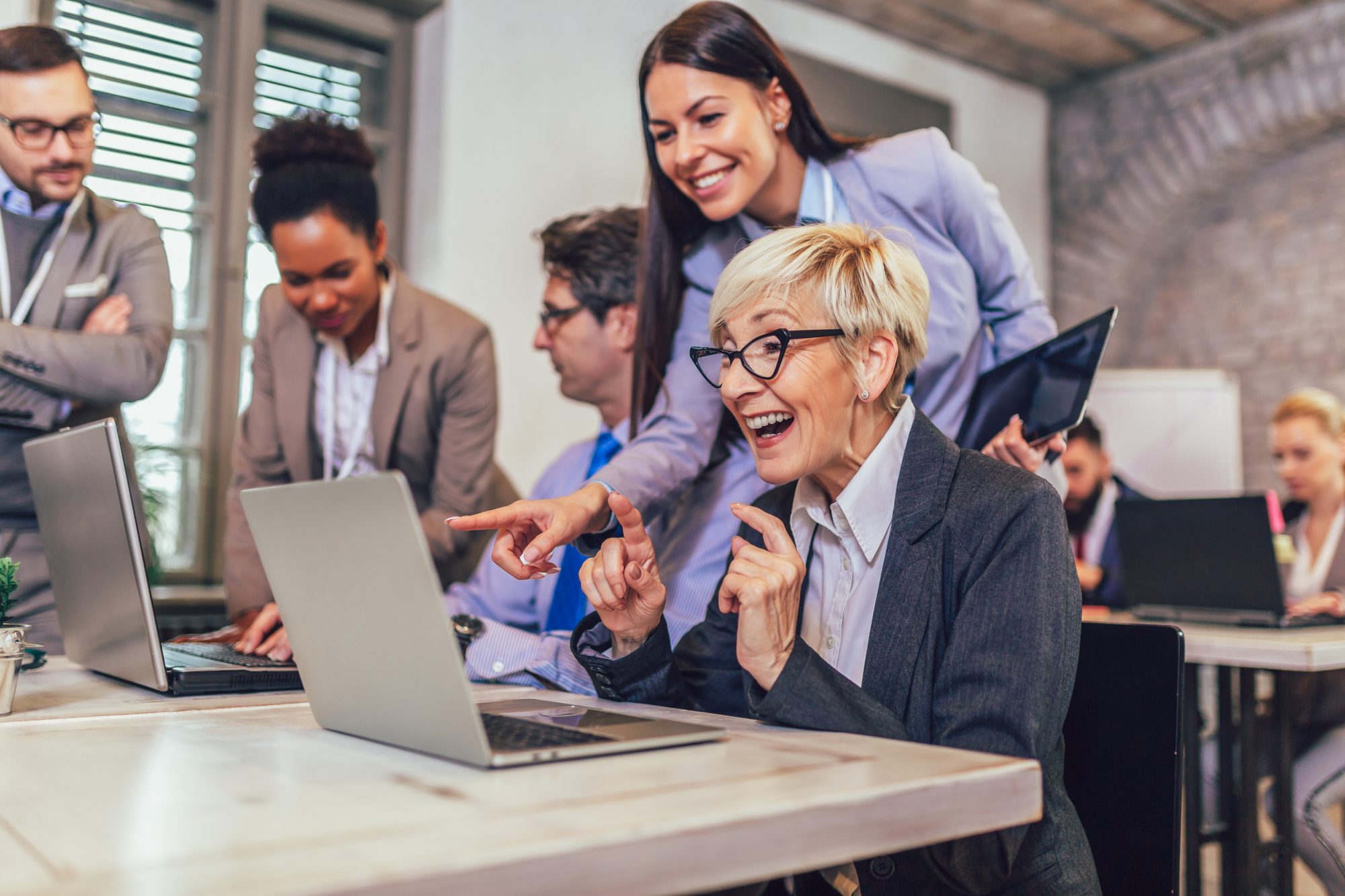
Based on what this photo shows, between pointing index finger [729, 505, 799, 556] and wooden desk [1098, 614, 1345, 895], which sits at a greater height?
pointing index finger [729, 505, 799, 556]

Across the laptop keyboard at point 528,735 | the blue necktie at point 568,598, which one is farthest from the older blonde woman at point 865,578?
the blue necktie at point 568,598

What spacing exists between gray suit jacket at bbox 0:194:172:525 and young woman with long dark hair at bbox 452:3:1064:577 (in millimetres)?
946

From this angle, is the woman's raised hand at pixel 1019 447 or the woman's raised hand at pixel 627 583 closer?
the woman's raised hand at pixel 627 583

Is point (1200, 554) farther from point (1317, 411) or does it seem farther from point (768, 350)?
point (768, 350)

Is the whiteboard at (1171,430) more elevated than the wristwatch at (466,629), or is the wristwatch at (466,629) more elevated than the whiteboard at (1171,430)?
the whiteboard at (1171,430)

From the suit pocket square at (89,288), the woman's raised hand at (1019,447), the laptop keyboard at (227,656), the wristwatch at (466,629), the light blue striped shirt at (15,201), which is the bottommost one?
the laptop keyboard at (227,656)

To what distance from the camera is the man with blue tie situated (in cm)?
179

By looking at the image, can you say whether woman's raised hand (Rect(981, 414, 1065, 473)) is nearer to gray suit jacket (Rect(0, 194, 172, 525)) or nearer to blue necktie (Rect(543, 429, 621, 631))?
blue necktie (Rect(543, 429, 621, 631))

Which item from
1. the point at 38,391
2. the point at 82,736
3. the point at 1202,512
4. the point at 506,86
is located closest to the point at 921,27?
the point at 506,86

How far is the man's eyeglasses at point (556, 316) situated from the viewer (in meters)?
2.39

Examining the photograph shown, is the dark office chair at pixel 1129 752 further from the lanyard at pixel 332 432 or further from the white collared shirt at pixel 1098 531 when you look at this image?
the white collared shirt at pixel 1098 531

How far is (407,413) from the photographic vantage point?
246 centimetres

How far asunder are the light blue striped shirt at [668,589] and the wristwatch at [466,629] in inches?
0.4

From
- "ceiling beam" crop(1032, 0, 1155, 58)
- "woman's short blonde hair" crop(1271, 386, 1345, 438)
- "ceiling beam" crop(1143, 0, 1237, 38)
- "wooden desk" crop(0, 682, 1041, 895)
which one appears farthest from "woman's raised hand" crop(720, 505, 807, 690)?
"ceiling beam" crop(1143, 0, 1237, 38)
